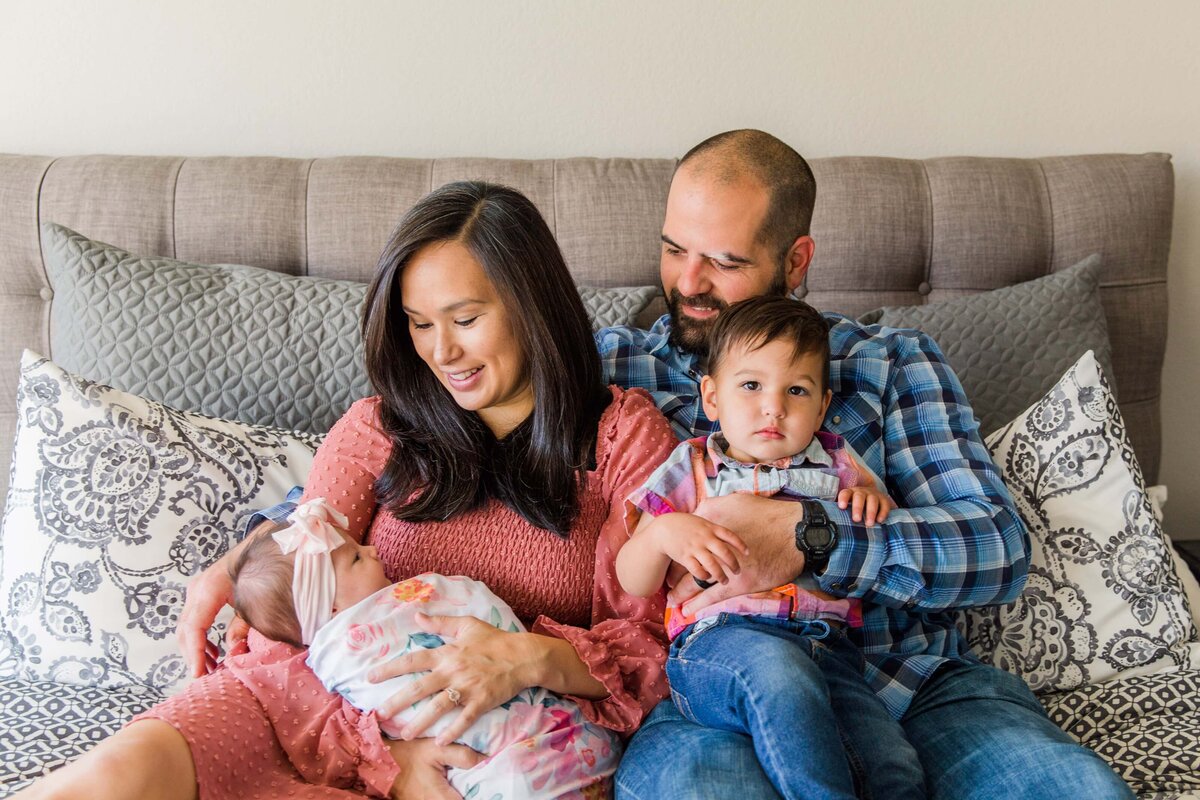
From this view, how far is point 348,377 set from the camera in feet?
6.32

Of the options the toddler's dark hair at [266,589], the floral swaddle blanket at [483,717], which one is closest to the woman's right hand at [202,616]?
the toddler's dark hair at [266,589]

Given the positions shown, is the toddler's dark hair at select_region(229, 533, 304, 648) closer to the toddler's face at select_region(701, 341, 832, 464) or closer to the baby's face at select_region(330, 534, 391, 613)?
the baby's face at select_region(330, 534, 391, 613)

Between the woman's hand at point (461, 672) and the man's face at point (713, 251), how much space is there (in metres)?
0.66

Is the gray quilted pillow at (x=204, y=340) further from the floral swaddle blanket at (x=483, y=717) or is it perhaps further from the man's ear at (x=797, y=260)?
the man's ear at (x=797, y=260)

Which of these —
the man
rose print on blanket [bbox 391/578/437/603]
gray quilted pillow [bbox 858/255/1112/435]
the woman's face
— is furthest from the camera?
gray quilted pillow [bbox 858/255/1112/435]

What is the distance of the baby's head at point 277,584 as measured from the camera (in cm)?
137

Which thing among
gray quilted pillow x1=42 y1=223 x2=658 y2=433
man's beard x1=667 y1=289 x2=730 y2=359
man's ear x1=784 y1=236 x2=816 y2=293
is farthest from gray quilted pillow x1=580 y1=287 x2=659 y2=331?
gray quilted pillow x1=42 y1=223 x2=658 y2=433

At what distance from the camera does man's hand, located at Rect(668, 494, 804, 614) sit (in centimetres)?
144

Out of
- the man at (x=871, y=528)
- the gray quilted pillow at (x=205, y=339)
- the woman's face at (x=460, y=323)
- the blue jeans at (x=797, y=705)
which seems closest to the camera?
the blue jeans at (x=797, y=705)

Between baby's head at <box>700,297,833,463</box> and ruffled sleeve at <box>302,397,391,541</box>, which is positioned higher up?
baby's head at <box>700,297,833,463</box>

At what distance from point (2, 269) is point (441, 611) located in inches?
52.1

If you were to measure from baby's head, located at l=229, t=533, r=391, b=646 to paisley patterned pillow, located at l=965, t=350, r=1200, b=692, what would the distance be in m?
1.02

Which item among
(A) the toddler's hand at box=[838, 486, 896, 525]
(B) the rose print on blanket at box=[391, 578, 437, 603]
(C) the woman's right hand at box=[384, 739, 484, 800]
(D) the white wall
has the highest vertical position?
(D) the white wall

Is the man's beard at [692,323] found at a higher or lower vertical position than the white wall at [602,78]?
lower
